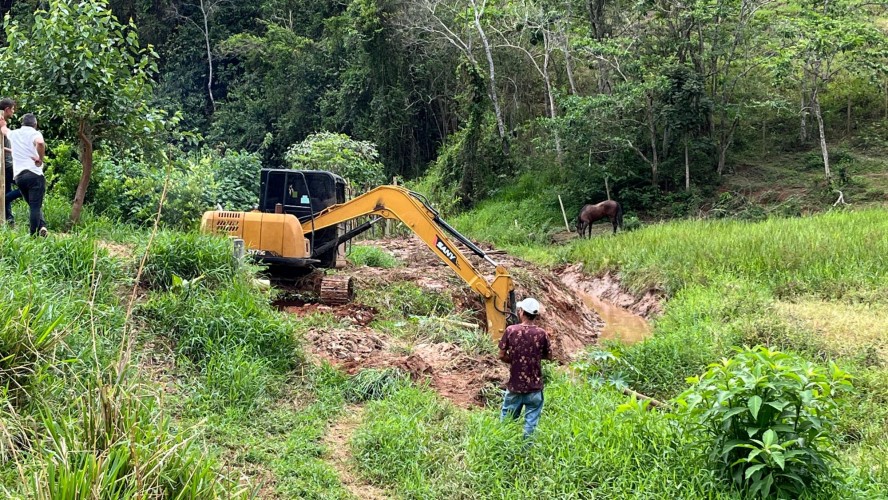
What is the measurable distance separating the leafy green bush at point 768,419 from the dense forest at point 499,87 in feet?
27.1

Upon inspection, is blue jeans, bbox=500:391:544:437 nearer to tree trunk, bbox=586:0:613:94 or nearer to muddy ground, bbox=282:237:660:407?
muddy ground, bbox=282:237:660:407

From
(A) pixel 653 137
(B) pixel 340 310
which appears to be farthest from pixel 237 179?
(A) pixel 653 137

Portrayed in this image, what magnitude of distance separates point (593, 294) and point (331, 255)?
6779 millimetres

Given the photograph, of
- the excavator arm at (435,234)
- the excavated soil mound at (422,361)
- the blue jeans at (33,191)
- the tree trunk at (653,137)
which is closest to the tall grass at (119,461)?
the excavated soil mound at (422,361)

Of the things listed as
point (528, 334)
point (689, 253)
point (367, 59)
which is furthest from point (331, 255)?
point (367, 59)

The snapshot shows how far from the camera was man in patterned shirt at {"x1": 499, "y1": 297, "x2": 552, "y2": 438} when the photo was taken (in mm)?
5562

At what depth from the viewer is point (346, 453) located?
5398 millimetres

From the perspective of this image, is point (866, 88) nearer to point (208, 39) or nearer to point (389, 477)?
point (389, 477)

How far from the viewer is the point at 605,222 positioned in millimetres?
22922

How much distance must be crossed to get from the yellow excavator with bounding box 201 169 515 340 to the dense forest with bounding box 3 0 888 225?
1.73 meters

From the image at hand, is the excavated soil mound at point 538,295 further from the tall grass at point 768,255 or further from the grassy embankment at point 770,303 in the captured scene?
the tall grass at point 768,255

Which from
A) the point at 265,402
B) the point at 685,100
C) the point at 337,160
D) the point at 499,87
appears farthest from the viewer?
the point at 499,87

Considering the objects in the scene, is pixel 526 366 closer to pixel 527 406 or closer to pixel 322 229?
pixel 527 406

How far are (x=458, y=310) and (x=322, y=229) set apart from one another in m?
2.63
